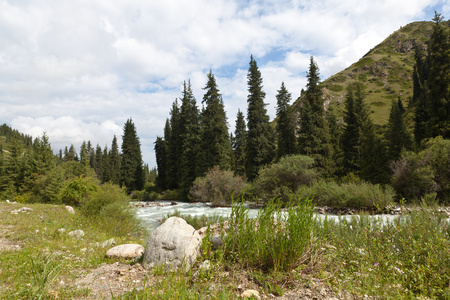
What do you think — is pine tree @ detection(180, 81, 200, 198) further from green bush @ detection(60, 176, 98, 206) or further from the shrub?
green bush @ detection(60, 176, 98, 206)

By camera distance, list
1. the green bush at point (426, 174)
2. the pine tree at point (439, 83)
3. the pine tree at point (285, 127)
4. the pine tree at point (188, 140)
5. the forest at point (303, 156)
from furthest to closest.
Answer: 1. the pine tree at point (188, 140)
2. the pine tree at point (285, 127)
3. the pine tree at point (439, 83)
4. the forest at point (303, 156)
5. the green bush at point (426, 174)

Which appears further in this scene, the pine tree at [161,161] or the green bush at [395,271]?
the pine tree at [161,161]

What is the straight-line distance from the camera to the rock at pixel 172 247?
A: 12.3 feet

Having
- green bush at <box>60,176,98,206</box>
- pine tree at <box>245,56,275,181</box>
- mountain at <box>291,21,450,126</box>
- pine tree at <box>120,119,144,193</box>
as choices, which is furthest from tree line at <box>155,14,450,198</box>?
mountain at <box>291,21,450,126</box>

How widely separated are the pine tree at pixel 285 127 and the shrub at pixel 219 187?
8.59 m

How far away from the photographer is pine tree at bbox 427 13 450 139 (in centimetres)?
2048

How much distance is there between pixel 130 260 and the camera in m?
4.62

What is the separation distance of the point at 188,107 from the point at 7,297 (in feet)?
121

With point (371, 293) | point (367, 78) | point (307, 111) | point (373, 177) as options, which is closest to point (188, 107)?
point (307, 111)

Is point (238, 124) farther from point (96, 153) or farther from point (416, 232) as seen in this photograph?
point (96, 153)

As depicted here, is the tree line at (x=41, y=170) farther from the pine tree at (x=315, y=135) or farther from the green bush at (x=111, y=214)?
the pine tree at (x=315, y=135)

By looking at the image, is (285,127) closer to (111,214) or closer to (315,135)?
(315,135)

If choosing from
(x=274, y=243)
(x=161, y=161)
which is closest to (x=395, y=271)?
(x=274, y=243)

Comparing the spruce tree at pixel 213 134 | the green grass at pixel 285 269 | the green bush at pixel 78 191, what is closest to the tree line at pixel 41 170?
the green bush at pixel 78 191
